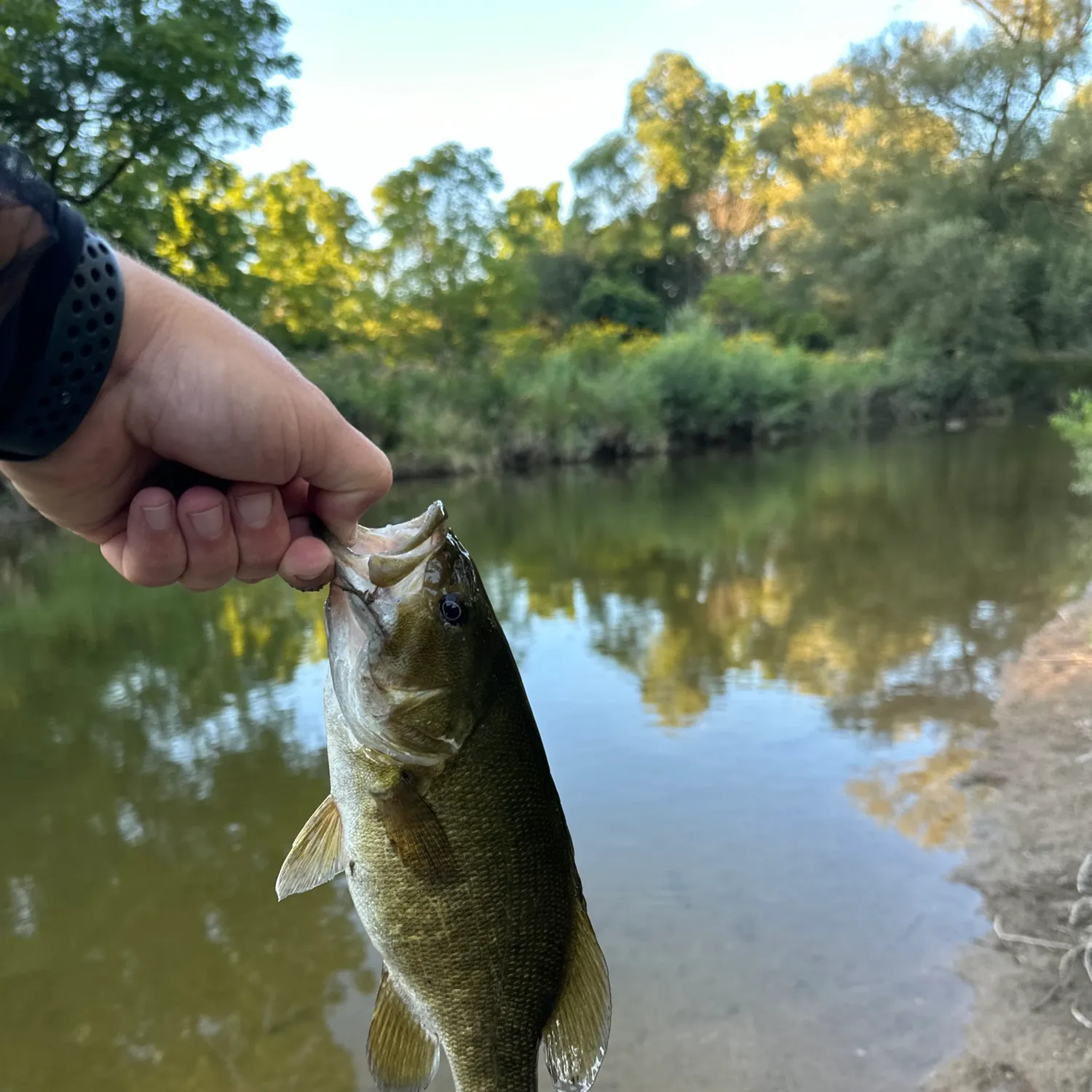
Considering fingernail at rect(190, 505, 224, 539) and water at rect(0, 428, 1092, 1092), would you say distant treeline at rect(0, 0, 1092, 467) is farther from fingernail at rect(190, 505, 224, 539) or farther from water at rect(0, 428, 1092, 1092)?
fingernail at rect(190, 505, 224, 539)

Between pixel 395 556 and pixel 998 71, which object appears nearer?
pixel 395 556

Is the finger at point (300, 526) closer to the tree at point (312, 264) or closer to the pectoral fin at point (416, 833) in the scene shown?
the pectoral fin at point (416, 833)

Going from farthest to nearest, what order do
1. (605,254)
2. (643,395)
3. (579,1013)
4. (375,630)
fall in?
(605,254), (643,395), (579,1013), (375,630)

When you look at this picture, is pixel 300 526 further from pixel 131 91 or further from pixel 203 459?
pixel 131 91

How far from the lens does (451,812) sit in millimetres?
1565

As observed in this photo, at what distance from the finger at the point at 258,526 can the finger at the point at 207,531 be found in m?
0.01

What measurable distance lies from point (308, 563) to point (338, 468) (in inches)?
7.2

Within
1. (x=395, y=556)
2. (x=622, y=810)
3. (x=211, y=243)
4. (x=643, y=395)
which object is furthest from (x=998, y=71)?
(x=395, y=556)

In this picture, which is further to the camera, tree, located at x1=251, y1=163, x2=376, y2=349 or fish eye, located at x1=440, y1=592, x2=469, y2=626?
tree, located at x1=251, y1=163, x2=376, y2=349

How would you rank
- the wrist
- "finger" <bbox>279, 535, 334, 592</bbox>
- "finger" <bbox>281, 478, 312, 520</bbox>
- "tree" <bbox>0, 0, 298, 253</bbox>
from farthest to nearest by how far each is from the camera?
"tree" <bbox>0, 0, 298, 253</bbox>
"finger" <bbox>281, 478, 312, 520</bbox>
"finger" <bbox>279, 535, 334, 592</bbox>
the wrist

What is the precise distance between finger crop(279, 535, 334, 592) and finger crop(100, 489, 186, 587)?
0.67ft

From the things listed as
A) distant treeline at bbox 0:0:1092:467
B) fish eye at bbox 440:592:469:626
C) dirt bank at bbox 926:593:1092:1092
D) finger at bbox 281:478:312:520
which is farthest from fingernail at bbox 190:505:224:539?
distant treeline at bbox 0:0:1092:467

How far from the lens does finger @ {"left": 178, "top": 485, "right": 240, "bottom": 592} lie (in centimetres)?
165

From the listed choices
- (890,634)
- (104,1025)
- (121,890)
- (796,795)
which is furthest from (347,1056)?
(890,634)
